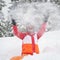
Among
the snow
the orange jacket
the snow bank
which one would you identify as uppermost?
the snow bank

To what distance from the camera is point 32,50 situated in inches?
61.1

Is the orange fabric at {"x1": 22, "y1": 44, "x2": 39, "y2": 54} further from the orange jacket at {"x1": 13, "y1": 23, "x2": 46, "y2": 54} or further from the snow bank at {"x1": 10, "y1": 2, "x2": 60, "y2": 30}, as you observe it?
the snow bank at {"x1": 10, "y1": 2, "x2": 60, "y2": 30}

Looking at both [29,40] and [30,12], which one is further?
[30,12]

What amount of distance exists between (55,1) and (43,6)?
3.0 inches

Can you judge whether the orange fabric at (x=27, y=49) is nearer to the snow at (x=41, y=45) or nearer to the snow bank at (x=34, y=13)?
the snow at (x=41, y=45)

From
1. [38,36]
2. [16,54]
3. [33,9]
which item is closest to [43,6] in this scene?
[33,9]

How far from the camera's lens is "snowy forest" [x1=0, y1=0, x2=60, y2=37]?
5.53ft

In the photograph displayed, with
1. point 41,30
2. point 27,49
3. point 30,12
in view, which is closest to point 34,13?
point 30,12

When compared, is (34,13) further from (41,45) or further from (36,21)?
(41,45)

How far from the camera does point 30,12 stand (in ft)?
5.61

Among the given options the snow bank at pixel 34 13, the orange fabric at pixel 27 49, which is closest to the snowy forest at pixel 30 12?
the snow bank at pixel 34 13

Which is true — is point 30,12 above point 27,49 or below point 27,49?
above

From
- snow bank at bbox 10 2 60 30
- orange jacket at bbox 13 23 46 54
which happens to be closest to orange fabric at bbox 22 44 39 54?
orange jacket at bbox 13 23 46 54

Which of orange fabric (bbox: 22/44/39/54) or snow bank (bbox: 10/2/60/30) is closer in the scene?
orange fabric (bbox: 22/44/39/54)
